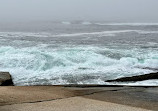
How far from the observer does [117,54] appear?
49.7 feet

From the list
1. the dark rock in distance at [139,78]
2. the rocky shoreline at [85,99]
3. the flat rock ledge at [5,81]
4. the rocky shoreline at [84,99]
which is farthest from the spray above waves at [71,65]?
the rocky shoreline at [85,99]

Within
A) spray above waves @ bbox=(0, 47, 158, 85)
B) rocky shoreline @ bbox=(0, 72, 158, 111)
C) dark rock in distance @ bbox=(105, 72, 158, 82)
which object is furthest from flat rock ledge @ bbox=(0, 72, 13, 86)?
dark rock in distance @ bbox=(105, 72, 158, 82)

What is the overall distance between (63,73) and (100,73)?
4.92 ft

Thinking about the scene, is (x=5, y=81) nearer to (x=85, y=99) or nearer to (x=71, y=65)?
(x=85, y=99)

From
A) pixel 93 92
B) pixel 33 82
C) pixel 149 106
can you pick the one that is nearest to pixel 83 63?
pixel 33 82

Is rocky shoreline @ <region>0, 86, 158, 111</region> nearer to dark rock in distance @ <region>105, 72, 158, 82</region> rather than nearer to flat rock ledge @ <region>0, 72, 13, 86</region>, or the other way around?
dark rock in distance @ <region>105, 72, 158, 82</region>

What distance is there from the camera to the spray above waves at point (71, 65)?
10.4m

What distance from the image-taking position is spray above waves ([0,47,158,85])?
1035cm

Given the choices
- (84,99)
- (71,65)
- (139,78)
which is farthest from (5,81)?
(139,78)

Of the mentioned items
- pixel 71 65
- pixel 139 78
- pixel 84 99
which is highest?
pixel 84 99

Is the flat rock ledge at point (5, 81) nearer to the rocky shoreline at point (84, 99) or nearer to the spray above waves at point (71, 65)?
the spray above waves at point (71, 65)

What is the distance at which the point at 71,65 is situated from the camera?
12664 mm

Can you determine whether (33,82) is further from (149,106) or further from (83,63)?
(149,106)

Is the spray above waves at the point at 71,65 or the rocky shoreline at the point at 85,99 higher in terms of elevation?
the rocky shoreline at the point at 85,99
